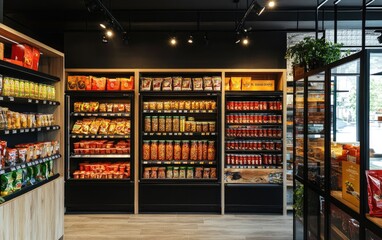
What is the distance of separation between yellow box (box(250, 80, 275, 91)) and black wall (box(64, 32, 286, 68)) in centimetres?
32

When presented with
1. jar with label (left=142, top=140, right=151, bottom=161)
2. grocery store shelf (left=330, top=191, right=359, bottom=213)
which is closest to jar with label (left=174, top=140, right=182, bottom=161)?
jar with label (left=142, top=140, right=151, bottom=161)

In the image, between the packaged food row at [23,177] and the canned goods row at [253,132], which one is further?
the canned goods row at [253,132]

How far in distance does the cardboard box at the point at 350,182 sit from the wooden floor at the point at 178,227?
6.66 ft

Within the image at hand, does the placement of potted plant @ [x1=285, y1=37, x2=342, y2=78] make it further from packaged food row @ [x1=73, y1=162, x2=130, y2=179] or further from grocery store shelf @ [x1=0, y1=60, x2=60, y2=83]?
packaged food row @ [x1=73, y1=162, x2=130, y2=179]

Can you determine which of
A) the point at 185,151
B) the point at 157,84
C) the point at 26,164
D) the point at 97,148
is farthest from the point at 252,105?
the point at 26,164

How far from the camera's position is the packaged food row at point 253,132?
5715 millimetres

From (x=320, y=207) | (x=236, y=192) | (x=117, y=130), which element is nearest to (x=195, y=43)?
(x=117, y=130)

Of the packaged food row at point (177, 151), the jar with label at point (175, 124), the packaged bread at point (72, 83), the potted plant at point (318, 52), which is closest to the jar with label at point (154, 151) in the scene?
the packaged food row at point (177, 151)

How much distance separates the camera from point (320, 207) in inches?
136

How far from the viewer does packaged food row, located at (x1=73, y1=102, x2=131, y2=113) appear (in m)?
5.77

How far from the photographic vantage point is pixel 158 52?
597cm

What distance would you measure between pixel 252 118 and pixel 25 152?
3.69 m

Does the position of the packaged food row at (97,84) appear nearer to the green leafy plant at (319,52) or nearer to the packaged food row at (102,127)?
the packaged food row at (102,127)

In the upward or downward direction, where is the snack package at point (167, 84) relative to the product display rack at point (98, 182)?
upward
